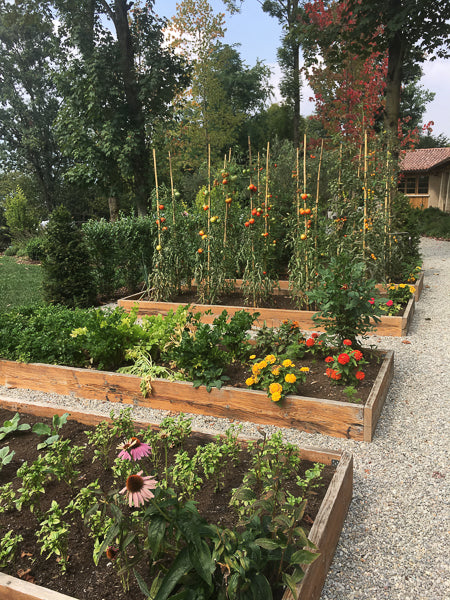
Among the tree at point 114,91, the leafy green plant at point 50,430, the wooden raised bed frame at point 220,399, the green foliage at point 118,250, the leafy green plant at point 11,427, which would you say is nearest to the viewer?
the leafy green plant at point 50,430

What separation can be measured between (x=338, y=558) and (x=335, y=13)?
13.9 metres

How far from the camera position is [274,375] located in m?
3.02

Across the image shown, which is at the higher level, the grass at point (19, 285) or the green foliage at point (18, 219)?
the green foliage at point (18, 219)

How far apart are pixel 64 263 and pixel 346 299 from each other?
16.2ft

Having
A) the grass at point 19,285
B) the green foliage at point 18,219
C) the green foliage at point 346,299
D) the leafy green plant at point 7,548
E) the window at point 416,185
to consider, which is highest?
the window at point 416,185

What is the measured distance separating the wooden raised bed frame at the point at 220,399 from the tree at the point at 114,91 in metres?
7.65

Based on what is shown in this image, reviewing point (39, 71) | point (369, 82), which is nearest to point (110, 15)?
point (369, 82)

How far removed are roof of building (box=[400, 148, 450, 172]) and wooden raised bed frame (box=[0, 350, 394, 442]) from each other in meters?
22.5

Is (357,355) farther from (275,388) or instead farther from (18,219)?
(18,219)

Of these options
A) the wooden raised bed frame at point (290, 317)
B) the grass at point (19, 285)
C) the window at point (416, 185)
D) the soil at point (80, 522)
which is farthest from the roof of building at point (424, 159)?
the soil at point (80, 522)

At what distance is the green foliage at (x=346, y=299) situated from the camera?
126 inches

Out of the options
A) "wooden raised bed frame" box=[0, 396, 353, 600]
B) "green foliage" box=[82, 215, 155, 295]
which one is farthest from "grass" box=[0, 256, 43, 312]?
"wooden raised bed frame" box=[0, 396, 353, 600]

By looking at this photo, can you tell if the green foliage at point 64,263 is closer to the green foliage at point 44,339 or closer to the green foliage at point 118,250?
the green foliage at point 118,250

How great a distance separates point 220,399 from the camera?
121 inches
